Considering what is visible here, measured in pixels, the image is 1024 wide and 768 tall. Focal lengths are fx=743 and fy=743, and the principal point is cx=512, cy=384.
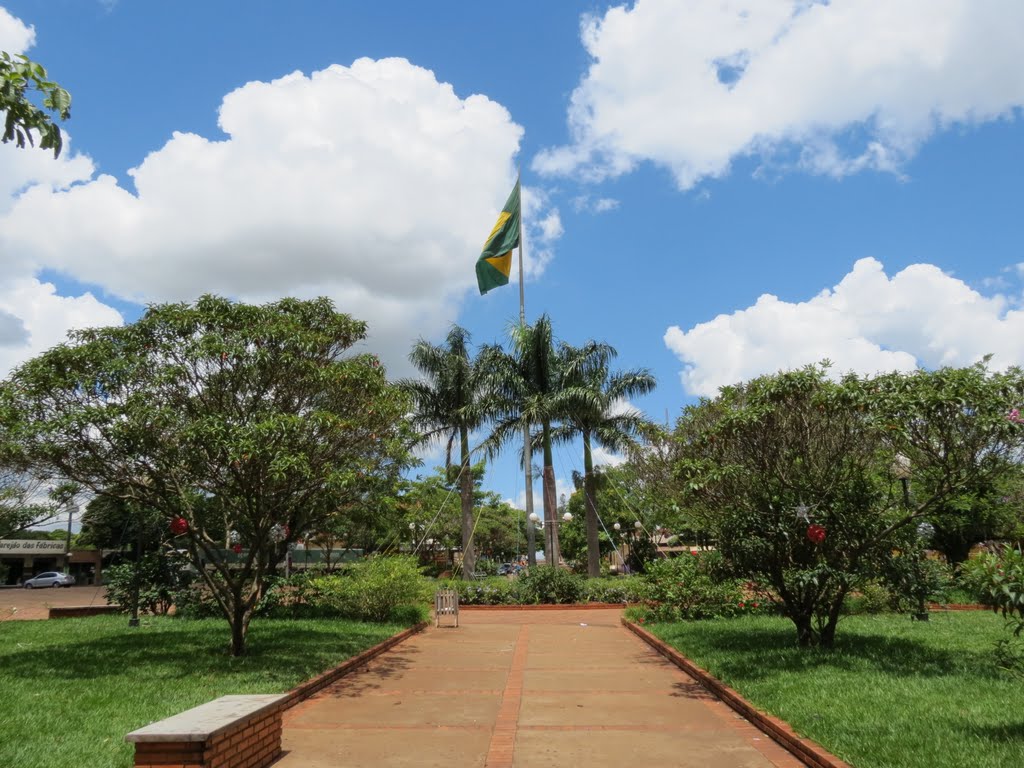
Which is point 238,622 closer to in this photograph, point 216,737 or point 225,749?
point 225,749

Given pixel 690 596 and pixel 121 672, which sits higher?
pixel 690 596

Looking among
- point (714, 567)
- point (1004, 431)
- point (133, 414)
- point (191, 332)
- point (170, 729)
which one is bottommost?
point (170, 729)

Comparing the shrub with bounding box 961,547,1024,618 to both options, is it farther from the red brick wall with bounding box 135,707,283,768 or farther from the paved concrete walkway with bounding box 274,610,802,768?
the red brick wall with bounding box 135,707,283,768

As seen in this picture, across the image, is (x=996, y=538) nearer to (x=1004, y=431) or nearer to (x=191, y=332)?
(x=1004, y=431)

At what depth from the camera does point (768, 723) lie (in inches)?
274

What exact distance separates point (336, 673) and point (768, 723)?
19.6 feet

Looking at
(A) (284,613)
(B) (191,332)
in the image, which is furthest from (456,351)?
(B) (191,332)

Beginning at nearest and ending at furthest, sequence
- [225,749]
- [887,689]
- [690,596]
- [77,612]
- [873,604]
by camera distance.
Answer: [225,749] < [887,689] < [690,596] < [873,604] < [77,612]

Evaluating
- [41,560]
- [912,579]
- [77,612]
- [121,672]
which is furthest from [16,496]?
[41,560]

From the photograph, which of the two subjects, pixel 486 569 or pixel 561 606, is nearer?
pixel 561 606

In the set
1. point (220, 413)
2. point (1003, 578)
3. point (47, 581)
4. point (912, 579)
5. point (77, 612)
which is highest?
point (220, 413)

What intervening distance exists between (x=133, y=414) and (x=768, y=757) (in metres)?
8.54

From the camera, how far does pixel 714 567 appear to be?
1117cm

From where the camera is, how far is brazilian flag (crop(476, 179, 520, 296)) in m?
27.4
